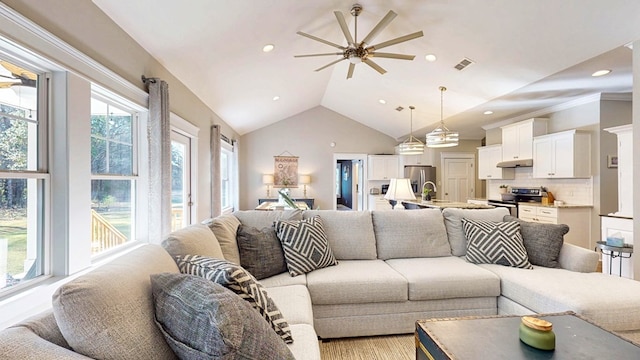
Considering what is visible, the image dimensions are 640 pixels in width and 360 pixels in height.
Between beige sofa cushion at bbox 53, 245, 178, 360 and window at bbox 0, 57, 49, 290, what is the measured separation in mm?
899

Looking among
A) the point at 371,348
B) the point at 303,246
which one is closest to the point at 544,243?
the point at 371,348

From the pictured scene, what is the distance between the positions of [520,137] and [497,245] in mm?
3696

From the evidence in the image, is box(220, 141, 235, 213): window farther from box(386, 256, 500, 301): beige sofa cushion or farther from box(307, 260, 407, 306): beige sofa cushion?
box(386, 256, 500, 301): beige sofa cushion

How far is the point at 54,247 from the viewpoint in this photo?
1758mm

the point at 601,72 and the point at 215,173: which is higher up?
the point at 601,72

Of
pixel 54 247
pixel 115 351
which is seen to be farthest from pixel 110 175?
pixel 115 351

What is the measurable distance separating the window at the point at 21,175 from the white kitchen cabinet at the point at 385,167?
7.19m

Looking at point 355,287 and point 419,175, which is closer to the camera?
point 355,287

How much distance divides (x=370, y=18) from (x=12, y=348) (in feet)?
13.0

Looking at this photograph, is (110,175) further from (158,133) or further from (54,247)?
(54,247)

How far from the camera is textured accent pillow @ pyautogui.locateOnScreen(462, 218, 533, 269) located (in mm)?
2582

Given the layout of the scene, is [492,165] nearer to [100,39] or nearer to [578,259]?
[578,259]

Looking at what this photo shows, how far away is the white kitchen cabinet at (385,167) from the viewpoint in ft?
27.0

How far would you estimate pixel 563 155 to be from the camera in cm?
464
